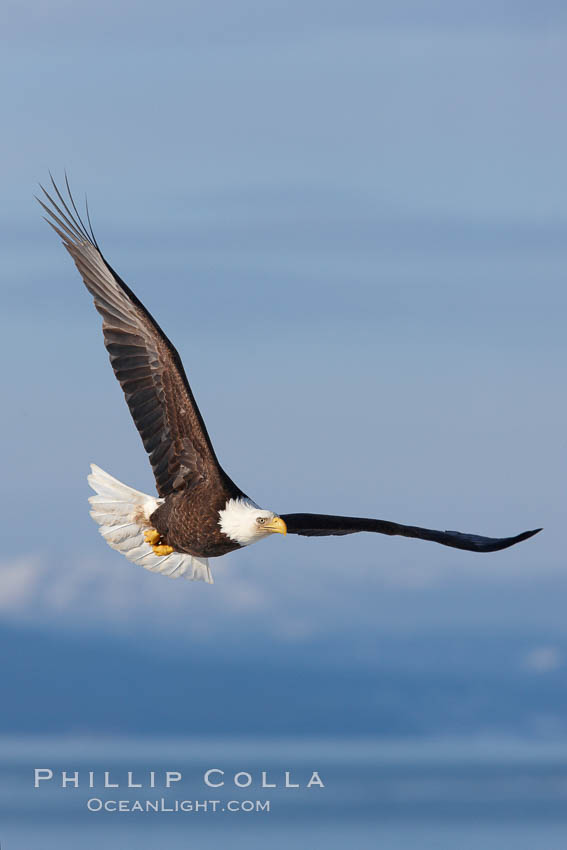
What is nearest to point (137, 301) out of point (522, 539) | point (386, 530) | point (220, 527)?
point (220, 527)

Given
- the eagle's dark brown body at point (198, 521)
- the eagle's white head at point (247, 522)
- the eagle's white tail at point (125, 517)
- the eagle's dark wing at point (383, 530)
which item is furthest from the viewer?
the eagle's white tail at point (125, 517)

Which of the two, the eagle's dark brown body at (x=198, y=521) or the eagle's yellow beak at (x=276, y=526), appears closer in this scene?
the eagle's yellow beak at (x=276, y=526)

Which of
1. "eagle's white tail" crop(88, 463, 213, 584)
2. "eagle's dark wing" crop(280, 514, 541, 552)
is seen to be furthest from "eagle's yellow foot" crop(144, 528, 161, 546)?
"eagle's dark wing" crop(280, 514, 541, 552)

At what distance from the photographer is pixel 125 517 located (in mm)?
15938

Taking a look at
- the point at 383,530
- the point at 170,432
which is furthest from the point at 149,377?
the point at 383,530

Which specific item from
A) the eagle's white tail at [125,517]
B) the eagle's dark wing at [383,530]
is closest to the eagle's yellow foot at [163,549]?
the eagle's white tail at [125,517]

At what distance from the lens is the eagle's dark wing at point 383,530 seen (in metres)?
15.3

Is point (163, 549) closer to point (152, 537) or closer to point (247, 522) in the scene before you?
point (152, 537)

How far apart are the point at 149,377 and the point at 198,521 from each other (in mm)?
1234

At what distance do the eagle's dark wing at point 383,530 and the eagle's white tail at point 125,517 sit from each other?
1.28m

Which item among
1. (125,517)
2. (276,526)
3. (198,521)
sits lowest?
(276,526)

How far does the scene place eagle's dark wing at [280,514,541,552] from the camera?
1532cm

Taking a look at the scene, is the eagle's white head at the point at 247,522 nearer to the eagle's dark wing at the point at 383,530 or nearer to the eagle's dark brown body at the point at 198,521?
the eagle's dark brown body at the point at 198,521

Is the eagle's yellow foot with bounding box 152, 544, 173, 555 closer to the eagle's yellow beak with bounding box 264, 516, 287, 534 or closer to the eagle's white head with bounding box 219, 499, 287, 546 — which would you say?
the eagle's white head with bounding box 219, 499, 287, 546
